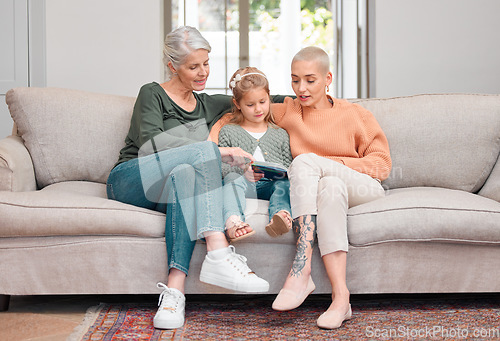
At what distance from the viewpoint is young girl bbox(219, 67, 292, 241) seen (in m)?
1.90

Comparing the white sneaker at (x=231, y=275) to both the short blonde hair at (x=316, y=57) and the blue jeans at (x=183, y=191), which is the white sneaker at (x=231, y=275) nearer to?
the blue jeans at (x=183, y=191)

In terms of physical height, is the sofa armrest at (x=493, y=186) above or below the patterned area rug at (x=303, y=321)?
above

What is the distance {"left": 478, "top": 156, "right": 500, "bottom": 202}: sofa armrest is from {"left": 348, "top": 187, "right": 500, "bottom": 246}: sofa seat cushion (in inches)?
11.4

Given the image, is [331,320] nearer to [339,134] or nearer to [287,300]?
[287,300]

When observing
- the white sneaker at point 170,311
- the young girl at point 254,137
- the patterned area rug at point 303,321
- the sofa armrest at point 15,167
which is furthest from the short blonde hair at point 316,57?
the sofa armrest at point 15,167

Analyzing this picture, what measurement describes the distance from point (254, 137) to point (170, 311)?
80 cm

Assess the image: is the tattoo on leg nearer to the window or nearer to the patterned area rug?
the patterned area rug

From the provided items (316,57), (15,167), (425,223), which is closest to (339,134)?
(316,57)

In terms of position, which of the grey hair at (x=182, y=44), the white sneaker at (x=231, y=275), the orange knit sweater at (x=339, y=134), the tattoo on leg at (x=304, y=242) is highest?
the grey hair at (x=182, y=44)

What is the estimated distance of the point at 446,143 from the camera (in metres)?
2.22

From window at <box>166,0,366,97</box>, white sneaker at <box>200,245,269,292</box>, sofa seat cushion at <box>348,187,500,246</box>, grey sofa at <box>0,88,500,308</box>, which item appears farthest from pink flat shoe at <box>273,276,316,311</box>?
window at <box>166,0,366,97</box>

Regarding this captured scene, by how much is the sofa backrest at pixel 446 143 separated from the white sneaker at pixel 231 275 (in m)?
0.88

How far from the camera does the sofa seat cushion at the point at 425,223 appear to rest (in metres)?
1.72

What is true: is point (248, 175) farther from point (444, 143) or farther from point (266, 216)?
point (444, 143)
